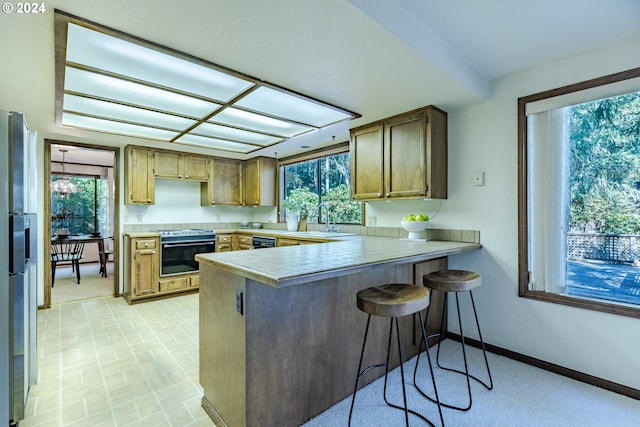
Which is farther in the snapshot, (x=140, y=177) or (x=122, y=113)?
(x=140, y=177)

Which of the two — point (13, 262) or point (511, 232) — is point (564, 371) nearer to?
point (511, 232)

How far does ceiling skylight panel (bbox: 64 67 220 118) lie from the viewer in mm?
2199

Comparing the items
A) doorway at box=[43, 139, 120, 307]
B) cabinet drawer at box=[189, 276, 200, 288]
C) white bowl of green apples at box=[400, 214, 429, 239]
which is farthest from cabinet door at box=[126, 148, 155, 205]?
white bowl of green apples at box=[400, 214, 429, 239]

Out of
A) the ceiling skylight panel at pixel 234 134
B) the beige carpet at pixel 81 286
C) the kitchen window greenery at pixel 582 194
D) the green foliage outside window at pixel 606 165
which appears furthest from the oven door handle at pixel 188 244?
the green foliage outside window at pixel 606 165

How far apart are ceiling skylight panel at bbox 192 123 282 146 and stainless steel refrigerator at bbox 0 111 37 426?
1820mm

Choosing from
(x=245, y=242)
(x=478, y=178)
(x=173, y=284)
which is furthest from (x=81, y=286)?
(x=478, y=178)

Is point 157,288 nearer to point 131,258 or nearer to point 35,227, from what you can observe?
point 131,258

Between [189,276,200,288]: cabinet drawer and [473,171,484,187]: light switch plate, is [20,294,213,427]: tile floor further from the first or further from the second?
[473,171,484,187]: light switch plate

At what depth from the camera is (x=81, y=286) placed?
200 inches

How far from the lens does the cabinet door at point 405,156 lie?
9.36ft

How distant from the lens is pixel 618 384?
2070 millimetres

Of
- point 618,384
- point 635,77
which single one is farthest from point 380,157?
point 618,384

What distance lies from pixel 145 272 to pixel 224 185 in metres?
1.87

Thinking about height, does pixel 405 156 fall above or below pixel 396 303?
above
